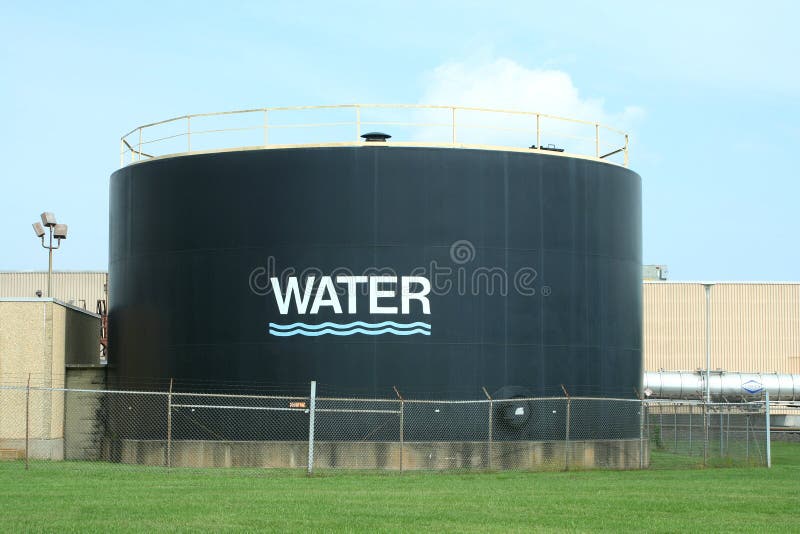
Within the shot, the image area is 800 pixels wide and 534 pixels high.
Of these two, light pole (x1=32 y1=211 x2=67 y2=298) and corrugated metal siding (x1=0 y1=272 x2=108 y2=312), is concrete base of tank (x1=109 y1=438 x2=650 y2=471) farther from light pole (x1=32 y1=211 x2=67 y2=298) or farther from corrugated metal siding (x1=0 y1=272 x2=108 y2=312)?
corrugated metal siding (x1=0 y1=272 x2=108 y2=312)

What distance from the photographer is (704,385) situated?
5447cm

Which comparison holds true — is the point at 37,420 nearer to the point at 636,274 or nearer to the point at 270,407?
the point at 270,407

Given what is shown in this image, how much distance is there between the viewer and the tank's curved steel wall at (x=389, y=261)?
95.1 feet

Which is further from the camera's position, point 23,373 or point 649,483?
point 23,373

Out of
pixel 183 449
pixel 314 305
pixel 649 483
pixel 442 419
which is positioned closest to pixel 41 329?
pixel 183 449

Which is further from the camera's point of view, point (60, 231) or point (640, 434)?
point (60, 231)

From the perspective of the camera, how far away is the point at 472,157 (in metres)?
29.8

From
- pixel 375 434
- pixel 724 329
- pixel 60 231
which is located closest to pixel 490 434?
pixel 375 434

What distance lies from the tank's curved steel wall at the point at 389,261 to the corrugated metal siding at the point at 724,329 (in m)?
33.7

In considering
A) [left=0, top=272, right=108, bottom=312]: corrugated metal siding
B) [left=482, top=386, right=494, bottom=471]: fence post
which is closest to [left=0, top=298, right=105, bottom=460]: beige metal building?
[left=482, top=386, right=494, bottom=471]: fence post

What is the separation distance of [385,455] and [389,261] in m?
4.79

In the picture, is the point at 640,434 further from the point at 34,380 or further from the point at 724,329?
the point at 724,329

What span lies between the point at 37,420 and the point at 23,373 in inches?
53.2

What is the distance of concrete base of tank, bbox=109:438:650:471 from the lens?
28.4 meters
